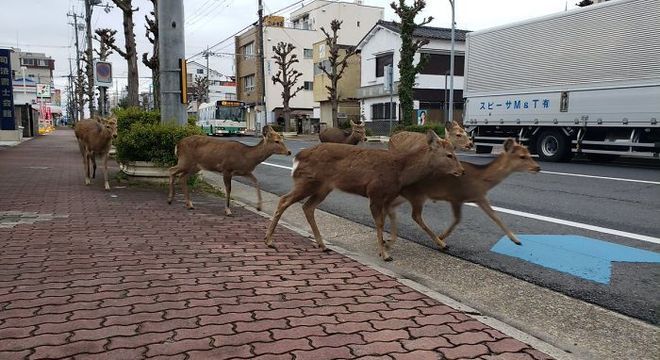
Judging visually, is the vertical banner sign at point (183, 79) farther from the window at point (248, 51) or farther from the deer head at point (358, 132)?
the window at point (248, 51)

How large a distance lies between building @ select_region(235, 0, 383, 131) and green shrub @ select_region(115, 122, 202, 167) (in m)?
44.0

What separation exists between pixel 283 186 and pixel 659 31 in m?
12.4

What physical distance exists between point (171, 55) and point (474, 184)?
8204mm

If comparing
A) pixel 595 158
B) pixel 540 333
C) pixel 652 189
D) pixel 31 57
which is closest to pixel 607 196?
pixel 652 189

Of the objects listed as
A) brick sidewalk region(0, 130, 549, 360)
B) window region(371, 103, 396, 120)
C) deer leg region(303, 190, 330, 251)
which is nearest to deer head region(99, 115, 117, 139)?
brick sidewalk region(0, 130, 549, 360)

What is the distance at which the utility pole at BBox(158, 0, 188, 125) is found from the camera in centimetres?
1150

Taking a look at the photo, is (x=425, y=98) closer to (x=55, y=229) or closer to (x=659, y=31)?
(x=659, y=31)

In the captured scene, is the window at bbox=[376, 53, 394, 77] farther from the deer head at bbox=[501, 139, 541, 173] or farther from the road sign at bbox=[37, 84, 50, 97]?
the deer head at bbox=[501, 139, 541, 173]

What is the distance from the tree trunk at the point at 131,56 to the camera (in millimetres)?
18030

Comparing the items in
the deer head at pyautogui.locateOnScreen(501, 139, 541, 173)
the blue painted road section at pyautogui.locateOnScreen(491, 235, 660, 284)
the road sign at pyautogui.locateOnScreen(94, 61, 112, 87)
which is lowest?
the blue painted road section at pyautogui.locateOnScreen(491, 235, 660, 284)

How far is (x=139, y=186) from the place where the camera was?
11.4m

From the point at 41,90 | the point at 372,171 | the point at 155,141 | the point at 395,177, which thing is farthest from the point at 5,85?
the point at 41,90

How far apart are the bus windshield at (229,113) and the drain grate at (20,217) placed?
118ft

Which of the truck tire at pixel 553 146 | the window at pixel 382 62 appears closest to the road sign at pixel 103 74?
the truck tire at pixel 553 146
